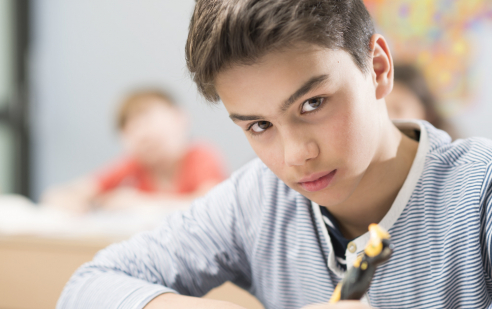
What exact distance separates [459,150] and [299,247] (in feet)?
0.86

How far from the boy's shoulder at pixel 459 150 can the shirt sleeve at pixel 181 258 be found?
314 mm

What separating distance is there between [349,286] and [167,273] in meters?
0.36

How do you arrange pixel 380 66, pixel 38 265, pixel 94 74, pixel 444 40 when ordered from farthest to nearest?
pixel 94 74 → pixel 444 40 → pixel 38 265 → pixel 380 66

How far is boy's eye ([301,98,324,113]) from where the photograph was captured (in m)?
0.50

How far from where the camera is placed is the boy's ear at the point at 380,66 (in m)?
0.58

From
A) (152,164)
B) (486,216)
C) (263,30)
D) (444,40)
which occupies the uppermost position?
(263,30)

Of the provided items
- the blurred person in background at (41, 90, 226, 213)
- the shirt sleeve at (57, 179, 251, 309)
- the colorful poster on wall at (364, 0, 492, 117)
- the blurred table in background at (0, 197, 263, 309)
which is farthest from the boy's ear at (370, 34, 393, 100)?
the colorful poster on wall at (364, 0, 492, 117)

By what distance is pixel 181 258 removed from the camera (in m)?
0.70

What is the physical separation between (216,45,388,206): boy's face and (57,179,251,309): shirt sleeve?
0.22m

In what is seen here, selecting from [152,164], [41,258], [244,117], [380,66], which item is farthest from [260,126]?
[152,164]

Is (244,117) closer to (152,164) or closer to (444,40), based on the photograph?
(152,164)

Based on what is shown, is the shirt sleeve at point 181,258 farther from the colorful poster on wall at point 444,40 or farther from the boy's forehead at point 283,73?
the colorful poster on wall at point 444,40

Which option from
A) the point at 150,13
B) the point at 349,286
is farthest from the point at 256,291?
the point at 150,13

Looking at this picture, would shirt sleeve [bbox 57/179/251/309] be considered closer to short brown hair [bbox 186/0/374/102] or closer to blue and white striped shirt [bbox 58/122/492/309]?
blue and white striped shirt [bbox 58/122/492/309]
